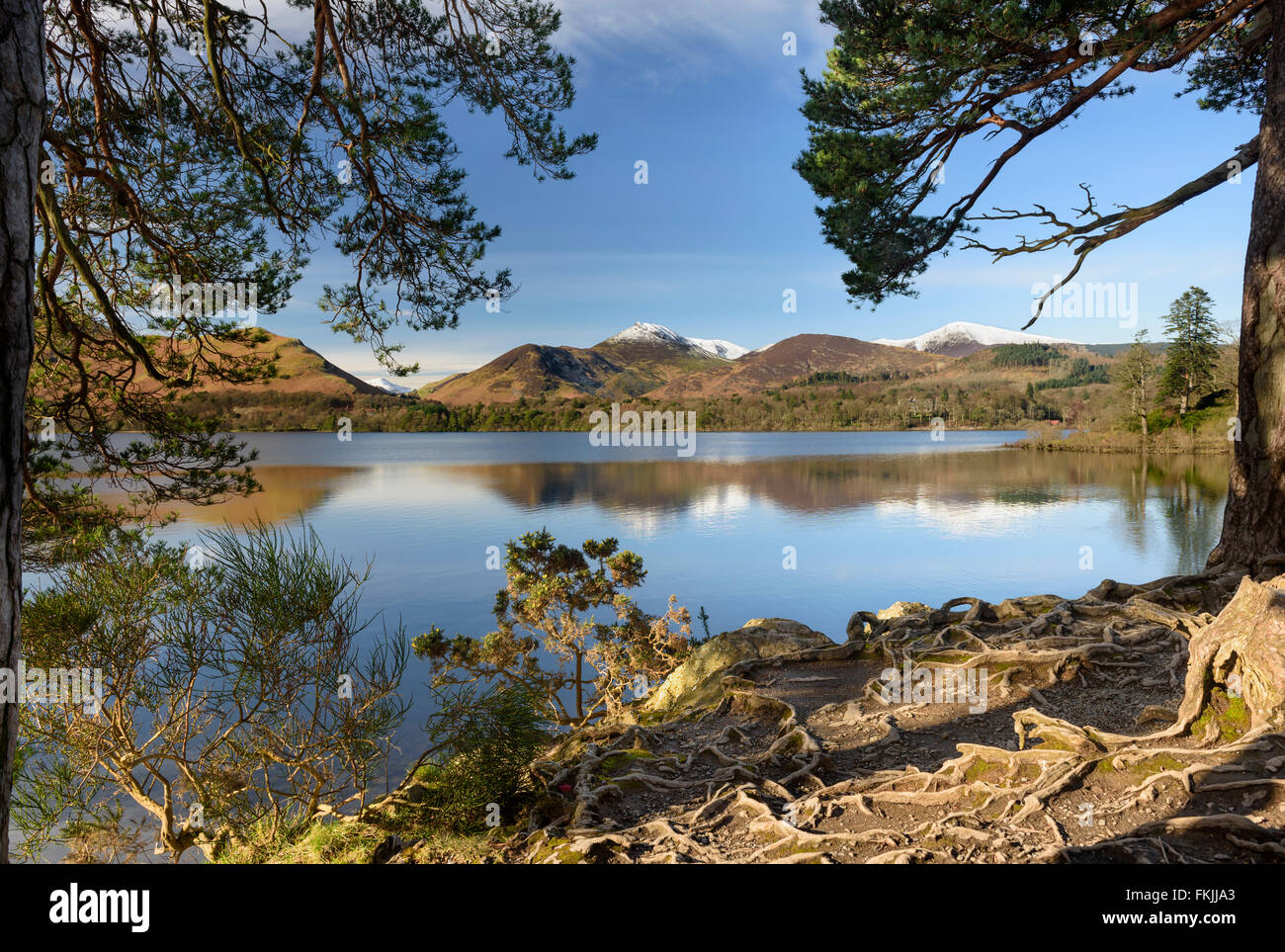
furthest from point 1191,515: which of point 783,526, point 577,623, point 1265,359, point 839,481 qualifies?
point 577,623

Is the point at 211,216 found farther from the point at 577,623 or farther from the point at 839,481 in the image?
the point at 839,481

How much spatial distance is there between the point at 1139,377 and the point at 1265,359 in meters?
42.2

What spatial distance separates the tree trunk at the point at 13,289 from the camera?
6.54 feet

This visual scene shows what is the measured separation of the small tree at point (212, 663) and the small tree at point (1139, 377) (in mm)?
46335

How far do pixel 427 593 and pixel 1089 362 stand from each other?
426ft

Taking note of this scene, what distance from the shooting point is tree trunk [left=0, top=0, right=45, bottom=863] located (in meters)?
1.99

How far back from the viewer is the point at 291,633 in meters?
4.25

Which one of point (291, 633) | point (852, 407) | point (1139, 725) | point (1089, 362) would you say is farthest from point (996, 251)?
point (1089, 362)

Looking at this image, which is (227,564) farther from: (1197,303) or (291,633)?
(1197,303)

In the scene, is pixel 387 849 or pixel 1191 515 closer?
pixel 387 849

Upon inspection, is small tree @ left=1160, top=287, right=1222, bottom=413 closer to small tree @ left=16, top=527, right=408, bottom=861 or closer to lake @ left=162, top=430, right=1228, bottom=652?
lake @ left=162, top=430, right=1228, bottom=652

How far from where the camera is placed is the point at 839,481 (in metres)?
41.5

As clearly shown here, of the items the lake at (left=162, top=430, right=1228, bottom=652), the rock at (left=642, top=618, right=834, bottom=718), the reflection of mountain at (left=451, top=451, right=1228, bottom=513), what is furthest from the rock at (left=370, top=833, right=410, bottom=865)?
the reflection of mountain at (left=451, top=451, right=1228, bottom=513)

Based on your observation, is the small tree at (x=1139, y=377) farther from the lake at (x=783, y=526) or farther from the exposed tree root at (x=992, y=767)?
the exposed tree root at (x=992, y=767)
